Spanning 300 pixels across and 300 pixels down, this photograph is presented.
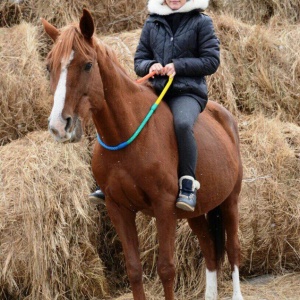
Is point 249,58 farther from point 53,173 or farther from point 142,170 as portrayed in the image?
point 142,170

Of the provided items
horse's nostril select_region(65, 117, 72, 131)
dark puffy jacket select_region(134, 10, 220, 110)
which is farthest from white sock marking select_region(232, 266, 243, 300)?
horse's nostril select_region(65, 117, 72, 131)

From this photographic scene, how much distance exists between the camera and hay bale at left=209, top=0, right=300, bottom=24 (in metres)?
7.77

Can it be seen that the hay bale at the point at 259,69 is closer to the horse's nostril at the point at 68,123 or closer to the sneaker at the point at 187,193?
the sneaker at the point at 187,193

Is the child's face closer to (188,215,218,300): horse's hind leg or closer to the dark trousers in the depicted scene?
the dark trousers

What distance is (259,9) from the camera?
25.9 feet

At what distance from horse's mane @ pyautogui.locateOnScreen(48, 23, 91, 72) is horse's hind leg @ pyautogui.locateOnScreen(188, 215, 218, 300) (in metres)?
2.05

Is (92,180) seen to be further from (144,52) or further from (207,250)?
(144,52)

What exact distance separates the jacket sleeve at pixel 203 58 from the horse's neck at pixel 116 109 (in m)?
0.48

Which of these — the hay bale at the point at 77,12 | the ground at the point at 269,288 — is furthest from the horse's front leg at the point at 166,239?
the hay bale at the point at 77,12

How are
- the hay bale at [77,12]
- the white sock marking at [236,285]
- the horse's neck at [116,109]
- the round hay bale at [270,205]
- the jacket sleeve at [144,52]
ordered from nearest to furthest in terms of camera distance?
the horse's neck at [116,109], the jacket sleeve at [144,52], the white sock marking at [236,285], the round hay bale at [270,205], the hay bale at [77,12]

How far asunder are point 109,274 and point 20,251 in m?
0.97

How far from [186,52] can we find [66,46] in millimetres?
1216

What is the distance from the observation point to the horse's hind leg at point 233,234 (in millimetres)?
5246

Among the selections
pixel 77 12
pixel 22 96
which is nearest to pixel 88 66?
pixel 22 96
